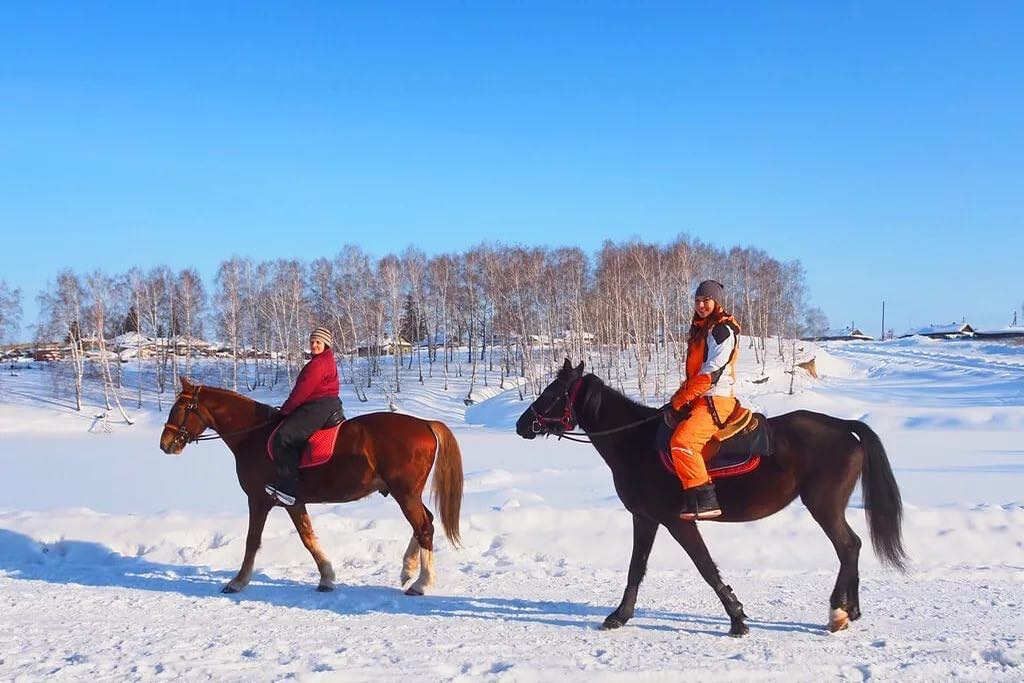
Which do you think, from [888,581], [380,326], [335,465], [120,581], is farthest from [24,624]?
[380,326]

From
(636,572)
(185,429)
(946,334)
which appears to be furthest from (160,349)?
(946,334)

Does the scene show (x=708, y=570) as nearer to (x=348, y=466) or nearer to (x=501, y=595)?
(x=501, y=595)

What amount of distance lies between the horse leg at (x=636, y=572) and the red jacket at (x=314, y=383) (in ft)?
9.94

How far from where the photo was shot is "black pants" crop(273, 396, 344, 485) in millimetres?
7125

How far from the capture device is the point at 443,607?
21.0 feet

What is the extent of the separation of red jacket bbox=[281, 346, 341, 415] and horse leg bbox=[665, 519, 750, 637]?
334 centimetres

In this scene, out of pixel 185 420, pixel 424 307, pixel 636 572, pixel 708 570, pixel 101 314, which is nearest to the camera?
pixel 708 570

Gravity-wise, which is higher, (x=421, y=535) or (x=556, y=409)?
(x=556, y=409)

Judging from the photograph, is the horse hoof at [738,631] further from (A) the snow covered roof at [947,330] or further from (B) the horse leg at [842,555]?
(A) the snow covered roof at [947,330]

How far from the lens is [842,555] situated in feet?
19.0

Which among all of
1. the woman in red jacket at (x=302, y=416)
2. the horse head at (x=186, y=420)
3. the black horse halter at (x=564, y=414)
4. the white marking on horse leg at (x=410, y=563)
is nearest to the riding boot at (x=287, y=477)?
the woman in red jacket at (x=302, y=416)

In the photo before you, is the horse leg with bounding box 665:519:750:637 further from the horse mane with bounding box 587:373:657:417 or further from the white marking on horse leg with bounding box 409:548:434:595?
the white marking on horse leg with bounding box 409:548:434:595

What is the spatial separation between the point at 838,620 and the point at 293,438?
473 centimetres

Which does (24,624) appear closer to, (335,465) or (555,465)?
(335,465)
